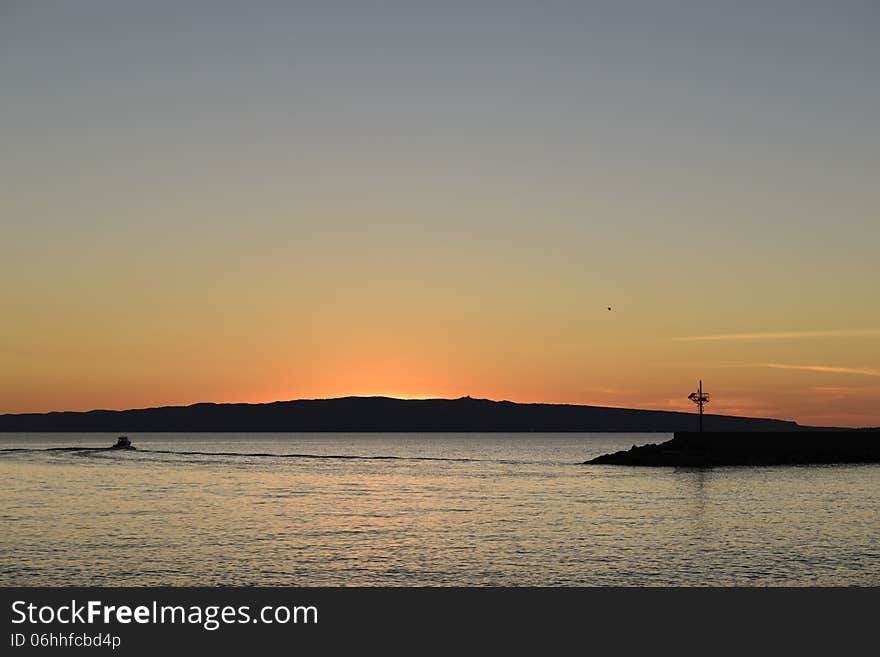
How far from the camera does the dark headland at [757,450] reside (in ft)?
464

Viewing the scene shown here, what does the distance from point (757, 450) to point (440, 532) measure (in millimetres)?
99303

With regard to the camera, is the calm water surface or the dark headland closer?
the calm water surface

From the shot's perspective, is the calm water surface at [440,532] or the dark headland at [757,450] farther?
the dark headland at [757,450]

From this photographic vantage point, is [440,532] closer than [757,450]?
Yes

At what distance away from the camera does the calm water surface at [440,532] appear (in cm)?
4125

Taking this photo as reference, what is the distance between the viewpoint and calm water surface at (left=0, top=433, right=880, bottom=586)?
41250 mm

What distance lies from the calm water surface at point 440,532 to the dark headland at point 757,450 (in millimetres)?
26951

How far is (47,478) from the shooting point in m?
113

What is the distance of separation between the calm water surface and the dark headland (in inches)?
1061

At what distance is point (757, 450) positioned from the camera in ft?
472
